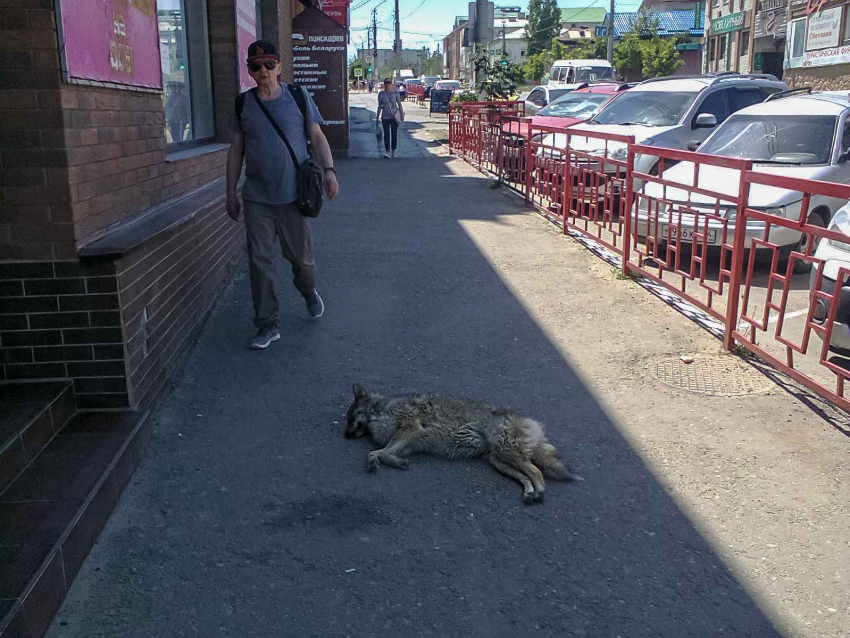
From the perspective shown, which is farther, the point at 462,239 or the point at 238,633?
the point at 462,239

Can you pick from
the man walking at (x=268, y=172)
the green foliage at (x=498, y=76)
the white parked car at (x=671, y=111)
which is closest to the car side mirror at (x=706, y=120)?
the white parked car at (x=671, y=111)

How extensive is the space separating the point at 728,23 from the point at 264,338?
4640 cm

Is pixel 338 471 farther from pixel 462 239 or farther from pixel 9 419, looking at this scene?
pixel 462 239

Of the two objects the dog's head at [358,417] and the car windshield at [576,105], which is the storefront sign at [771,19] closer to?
the car windshield at [576,105]

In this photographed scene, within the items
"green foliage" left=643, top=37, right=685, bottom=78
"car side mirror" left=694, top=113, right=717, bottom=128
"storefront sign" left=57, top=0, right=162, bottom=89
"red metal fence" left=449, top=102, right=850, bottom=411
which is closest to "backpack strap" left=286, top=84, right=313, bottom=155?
"storefront sign" left=57, top=0, right=162, bottom=89

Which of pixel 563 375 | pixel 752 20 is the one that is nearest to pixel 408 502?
pixel 563 375

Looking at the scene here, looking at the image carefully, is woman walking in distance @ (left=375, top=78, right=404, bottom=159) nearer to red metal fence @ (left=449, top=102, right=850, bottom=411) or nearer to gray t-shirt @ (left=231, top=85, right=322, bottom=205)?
red metal fence @ (left=449, top=102, right=850, bottom=411)

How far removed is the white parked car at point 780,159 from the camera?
813 cm

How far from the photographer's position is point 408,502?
12.4 ft

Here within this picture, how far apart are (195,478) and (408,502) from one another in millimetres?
1060

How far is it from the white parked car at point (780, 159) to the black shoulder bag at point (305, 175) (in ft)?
11.8

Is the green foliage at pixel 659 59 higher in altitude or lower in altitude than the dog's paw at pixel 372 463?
higher

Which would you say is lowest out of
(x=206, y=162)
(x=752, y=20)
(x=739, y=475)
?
(x=739, y=475)

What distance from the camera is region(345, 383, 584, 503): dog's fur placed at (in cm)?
403
